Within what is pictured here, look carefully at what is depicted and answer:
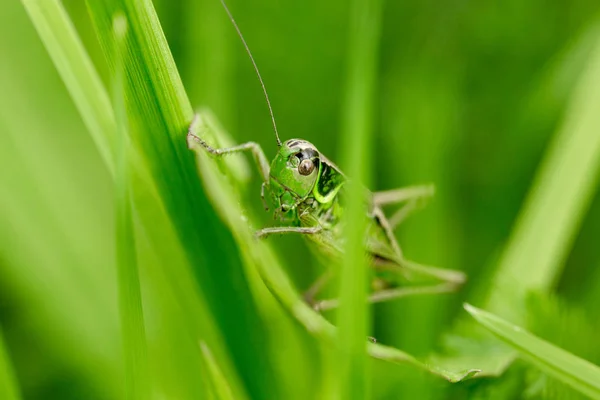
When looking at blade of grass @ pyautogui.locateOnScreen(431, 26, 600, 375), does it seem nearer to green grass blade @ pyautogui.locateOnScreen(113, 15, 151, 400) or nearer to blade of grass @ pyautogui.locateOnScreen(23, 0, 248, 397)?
blade of grass @ pyautogui.locateOnScreen(23, 0, 248, 397)

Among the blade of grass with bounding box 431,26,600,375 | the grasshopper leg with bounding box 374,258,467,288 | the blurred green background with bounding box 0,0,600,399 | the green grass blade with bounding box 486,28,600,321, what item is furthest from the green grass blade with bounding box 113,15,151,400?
the grasshopper leg with bounding box 374,258,467,288

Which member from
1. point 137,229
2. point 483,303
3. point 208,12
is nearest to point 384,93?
point 208,12

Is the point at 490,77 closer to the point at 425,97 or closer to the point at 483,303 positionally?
the point at 425,97

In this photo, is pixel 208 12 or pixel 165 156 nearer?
pixel 165 156

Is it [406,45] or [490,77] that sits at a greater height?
[406,45]

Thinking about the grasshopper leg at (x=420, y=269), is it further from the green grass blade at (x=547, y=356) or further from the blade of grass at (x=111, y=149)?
the green grass blade at (x=547, y=356)

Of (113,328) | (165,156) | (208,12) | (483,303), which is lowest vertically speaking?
(483,303)
